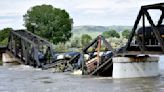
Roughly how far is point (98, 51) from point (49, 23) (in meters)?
97.1

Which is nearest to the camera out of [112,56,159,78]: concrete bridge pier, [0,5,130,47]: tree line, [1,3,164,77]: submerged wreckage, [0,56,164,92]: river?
[0,56,164,92]: river

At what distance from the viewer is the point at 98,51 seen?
4728 centimetres

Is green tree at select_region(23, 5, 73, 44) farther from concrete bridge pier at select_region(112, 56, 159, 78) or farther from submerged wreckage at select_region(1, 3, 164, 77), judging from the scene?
concrete bridge pier at select_region(112, 56, 159, 78)

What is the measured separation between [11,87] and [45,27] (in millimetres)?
100393

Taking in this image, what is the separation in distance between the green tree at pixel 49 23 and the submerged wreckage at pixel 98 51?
67036 mm

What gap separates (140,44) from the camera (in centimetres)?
3878

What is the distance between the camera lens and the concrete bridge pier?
42.5 meters

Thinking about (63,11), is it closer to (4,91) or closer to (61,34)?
(61,34)

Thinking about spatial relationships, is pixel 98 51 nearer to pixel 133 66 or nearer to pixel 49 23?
pixel 133 66

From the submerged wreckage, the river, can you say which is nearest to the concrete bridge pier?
the submerged wreckage

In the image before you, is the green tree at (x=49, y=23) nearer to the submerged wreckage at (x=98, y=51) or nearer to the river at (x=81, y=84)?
the submerged wreckage at (x=98, y=51)

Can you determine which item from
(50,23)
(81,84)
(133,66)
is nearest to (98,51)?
A: (133,66)

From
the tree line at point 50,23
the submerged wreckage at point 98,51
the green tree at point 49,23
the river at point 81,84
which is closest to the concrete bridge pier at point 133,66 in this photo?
the submerged wreckage at point 98,51

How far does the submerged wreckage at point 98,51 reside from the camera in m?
38.4
